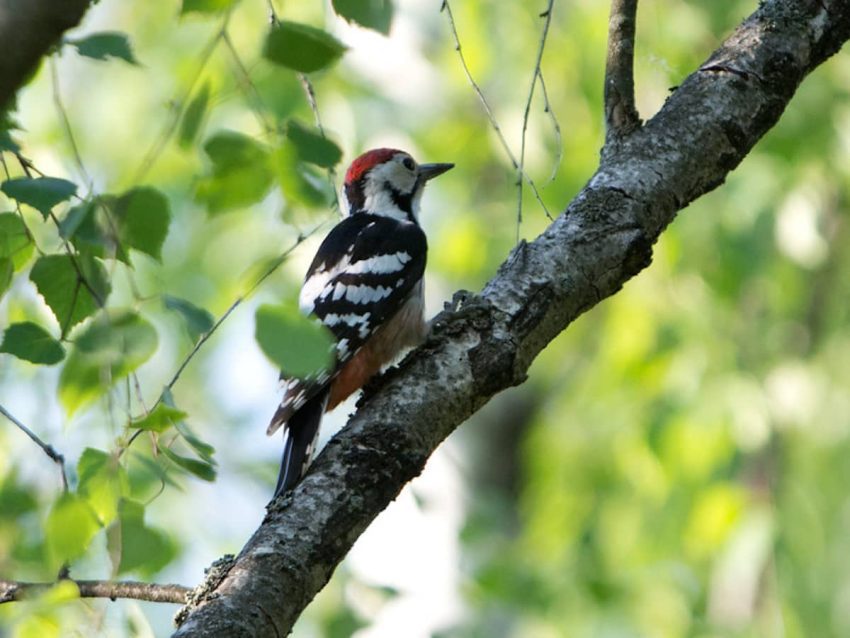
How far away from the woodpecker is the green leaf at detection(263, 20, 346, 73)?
1.28 m

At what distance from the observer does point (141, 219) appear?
1.70 m

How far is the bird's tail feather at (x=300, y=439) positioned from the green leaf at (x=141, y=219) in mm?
952

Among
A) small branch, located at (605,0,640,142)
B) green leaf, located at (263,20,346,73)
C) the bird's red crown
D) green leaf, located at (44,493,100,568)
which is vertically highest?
the bird's red crown

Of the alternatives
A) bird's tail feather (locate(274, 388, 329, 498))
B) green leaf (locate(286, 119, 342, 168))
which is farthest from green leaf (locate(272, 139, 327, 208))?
bird's tail feather (locate(274, 388, 329, 498))

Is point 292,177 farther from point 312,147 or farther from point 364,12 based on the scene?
point 364,12

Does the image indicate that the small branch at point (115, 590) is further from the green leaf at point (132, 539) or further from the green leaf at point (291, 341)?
the green leaf at point (291, 341)

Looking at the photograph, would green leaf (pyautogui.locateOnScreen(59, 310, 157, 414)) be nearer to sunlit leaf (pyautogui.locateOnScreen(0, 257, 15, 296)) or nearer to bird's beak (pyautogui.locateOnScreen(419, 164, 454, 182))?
sunlit leaf (pyautogui.locateOnScreen(0, 257, 15, 296))

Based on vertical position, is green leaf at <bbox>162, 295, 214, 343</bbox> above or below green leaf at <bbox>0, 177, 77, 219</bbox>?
below

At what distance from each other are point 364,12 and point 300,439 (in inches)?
60.6

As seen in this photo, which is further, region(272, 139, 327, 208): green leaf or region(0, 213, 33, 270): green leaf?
region(0, 213, 33, 270): green leaf

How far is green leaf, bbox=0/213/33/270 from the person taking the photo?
1943 mm

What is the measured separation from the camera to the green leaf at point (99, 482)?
1817 millimetres

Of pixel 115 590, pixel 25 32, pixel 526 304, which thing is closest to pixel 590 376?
pixel 526 304

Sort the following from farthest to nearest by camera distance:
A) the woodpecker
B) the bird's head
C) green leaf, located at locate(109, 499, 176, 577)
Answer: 1. the bird's head
2. the woodpecker
3. green leaf, located at locate(109, 499, 176, 577)
